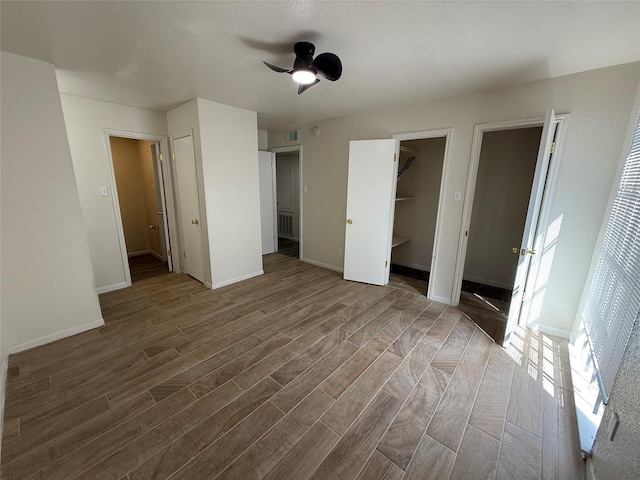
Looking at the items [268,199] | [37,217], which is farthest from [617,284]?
[268,199]

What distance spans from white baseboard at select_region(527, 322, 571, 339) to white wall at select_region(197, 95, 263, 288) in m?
3.56

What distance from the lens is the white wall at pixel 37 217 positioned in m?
2.00

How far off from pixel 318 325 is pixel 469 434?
4.79 feet

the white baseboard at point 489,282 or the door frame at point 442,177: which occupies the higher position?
the door frame at point 442,177

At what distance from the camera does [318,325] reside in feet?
8.59

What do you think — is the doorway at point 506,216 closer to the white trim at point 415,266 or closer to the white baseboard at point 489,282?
the white baseboard at point 489,282

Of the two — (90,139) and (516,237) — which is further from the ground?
(90,139)

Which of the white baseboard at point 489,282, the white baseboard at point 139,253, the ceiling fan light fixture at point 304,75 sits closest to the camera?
the ceiling fan light fixture at point 304,75

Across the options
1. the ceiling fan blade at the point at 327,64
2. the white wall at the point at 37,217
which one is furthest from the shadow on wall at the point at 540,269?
the white wall at the point at 37,217

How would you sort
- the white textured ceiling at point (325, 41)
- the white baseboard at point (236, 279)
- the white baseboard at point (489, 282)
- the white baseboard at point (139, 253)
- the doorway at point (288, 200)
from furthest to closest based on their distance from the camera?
the doorway at point (288, 200) < the white baseboard at point (139, 253) < the white baseboard at point (489, 282) < the white baseboard at point (236, 279) < the white textured ceiling at point (325, 41)

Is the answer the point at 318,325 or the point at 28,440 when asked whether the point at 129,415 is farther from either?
the point at 318,325

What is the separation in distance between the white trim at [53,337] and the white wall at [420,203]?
4.34 m

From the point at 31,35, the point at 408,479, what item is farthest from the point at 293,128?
the point at 408,479

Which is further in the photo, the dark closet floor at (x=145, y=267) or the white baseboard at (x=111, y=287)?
the dark closet floor at (x=145, y=267)
